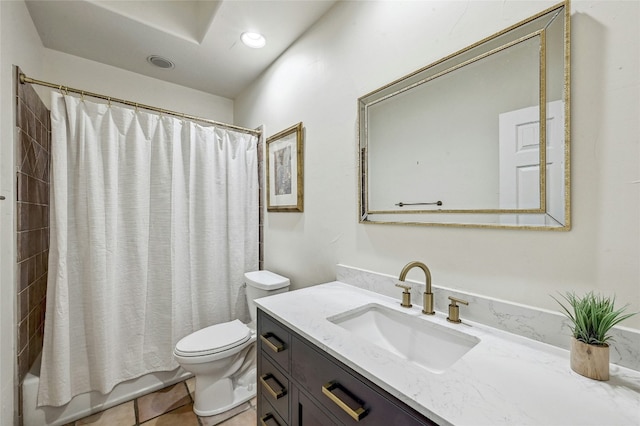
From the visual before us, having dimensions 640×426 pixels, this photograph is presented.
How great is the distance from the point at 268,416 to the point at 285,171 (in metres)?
1.48

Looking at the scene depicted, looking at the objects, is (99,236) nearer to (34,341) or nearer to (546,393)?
(34,341)

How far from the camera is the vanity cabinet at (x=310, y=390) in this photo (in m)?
0.65

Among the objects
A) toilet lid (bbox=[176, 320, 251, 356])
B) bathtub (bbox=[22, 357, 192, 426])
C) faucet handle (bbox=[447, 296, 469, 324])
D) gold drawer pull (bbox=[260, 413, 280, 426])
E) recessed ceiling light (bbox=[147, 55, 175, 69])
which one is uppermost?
recessed ceiling light (bbox=[147, 55, 175, 69])

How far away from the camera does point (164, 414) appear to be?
1.60 meters

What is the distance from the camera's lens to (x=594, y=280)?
75cm

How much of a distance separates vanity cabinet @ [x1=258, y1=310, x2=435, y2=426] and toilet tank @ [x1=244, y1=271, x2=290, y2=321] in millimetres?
593

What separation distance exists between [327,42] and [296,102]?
0.43 meters

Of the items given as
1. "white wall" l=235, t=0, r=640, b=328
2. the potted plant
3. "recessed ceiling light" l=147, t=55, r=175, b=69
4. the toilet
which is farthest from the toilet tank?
"recessed ceiling light" l=147, t=55, r=175, b=69

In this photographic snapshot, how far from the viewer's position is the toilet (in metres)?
1.51

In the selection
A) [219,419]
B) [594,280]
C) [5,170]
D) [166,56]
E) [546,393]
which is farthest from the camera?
[166,56]

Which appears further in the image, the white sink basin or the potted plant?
the white sink basin

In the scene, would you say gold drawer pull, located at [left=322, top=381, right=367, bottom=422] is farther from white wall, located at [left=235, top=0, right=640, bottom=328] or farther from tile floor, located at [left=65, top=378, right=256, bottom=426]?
tile floor, located at [left=65, top=378, right=256, bottom=426]

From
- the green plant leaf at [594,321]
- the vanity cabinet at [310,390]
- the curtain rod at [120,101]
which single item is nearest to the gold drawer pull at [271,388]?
the vanity cabinet at [310,390]

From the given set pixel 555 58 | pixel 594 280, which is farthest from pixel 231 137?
pixel 594 280
